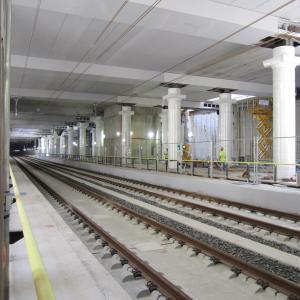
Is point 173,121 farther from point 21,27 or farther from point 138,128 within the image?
point 138,128

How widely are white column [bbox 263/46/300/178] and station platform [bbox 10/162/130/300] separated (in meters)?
10.1

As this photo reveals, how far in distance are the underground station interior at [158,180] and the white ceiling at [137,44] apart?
8 centimetres

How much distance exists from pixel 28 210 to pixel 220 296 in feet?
21.9

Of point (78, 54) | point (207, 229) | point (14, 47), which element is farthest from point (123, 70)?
point (207, 229)

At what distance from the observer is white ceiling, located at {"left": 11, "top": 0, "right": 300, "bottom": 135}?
11961 mm

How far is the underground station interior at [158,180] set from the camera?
4.57 m

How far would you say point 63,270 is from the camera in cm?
496

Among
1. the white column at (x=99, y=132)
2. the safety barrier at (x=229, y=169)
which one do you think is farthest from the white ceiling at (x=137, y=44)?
the white column at (x=99, y=132)

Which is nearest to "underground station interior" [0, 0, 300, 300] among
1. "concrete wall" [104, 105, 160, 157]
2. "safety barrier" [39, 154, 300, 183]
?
"safety barrier" [39, 154, 300, 183]

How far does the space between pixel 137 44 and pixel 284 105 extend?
24.7ft

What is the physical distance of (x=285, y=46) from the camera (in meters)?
14.3

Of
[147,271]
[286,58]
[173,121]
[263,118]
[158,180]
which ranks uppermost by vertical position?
[286,58]

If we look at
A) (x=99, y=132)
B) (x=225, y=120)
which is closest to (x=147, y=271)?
(x=225, y=120)

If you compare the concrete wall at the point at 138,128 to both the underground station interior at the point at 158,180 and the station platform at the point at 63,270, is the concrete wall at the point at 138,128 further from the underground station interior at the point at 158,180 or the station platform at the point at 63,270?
the station platform at the point at 63,270
